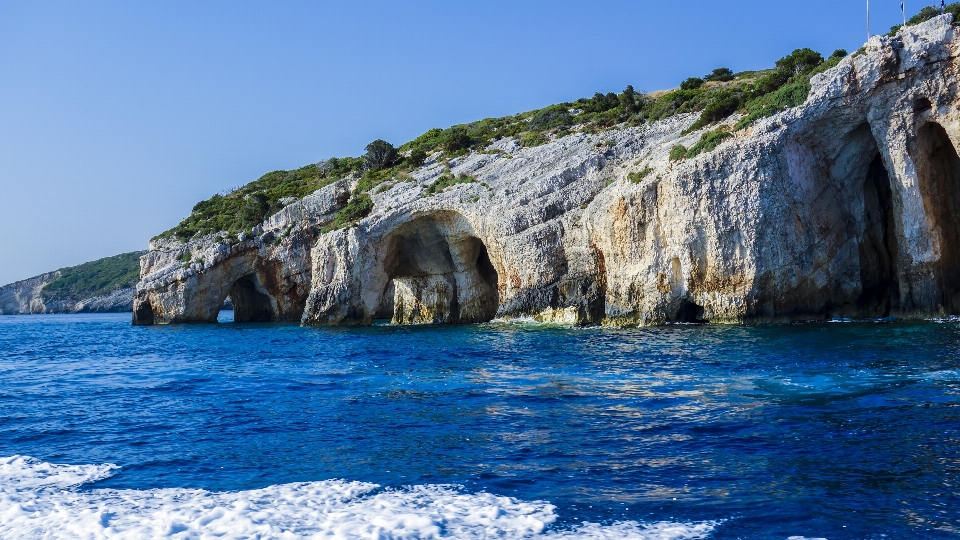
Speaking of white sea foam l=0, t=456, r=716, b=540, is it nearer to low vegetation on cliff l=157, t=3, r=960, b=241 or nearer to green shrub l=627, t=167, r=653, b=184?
low vegetation on cliff l=157, t=3, r=960, b=241

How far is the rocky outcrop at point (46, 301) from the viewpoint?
133 metres

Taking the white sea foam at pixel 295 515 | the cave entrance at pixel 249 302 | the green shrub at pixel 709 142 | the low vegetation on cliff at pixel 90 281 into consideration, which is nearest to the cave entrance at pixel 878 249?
the green shrub at pixel 709 142

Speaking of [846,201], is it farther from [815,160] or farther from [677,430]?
[677,430]

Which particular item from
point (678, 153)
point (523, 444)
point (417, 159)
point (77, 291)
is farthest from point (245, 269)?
point (77, 291)

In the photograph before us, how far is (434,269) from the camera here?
5059cm

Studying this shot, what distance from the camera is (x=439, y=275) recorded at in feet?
165

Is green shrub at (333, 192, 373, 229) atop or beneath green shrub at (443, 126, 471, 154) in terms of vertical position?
beneath

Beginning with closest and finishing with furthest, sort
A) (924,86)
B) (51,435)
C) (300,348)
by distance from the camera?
(51,435)
(924,86)
(300,348)

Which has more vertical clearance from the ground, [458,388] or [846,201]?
[846,201]

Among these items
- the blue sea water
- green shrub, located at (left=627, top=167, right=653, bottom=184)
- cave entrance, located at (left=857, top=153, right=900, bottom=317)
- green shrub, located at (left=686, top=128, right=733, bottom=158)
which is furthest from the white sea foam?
cave entrance, located at (left=857, top=153, right=900, bottom=317)

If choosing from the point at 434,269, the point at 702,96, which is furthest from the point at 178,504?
the point at 702,96

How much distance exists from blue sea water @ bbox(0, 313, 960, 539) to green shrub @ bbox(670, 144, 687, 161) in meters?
13.0

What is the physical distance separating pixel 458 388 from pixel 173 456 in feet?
26.7

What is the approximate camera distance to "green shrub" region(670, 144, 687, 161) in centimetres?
3569
